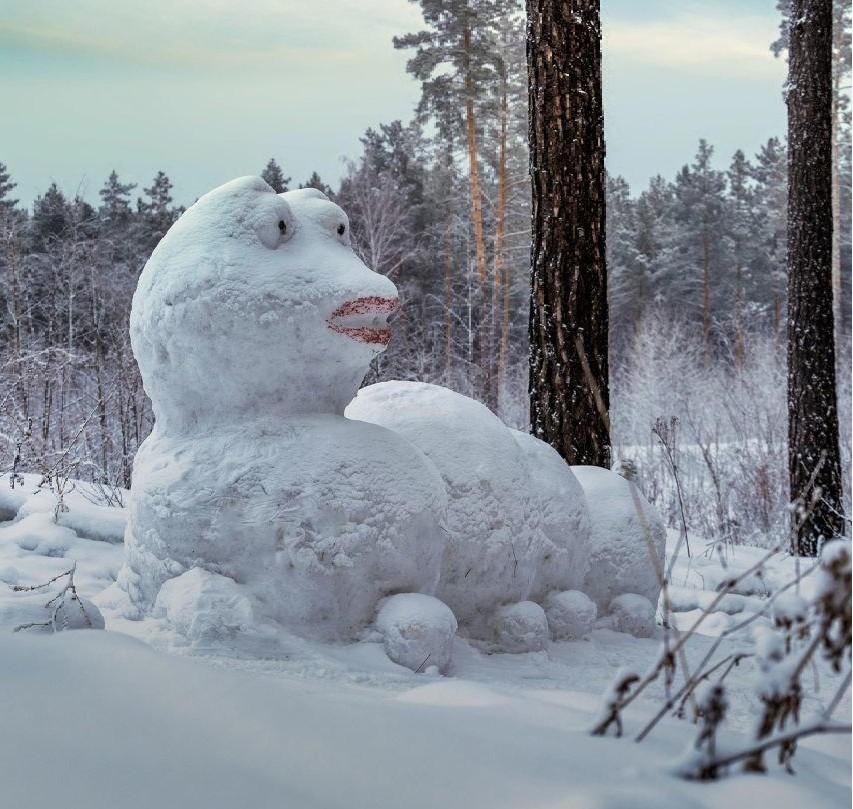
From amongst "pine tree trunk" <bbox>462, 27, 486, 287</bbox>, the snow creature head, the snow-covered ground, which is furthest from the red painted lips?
"pine tree trunk" <bbox>462, 27, 486, 287</bbox>

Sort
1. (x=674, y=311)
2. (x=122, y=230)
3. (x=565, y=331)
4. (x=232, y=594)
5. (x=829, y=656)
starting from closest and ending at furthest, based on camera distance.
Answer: (x=829, y=656)
(x=232, y=594)
(x=565, y=331)
(x=122, y=230)
(x=674, y=311)

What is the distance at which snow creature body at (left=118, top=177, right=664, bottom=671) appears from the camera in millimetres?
2555

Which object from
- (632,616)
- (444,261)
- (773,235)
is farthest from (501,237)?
(773,235)

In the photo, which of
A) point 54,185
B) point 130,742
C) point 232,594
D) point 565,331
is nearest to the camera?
point 130,742

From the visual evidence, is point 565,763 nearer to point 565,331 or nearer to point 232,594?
point 232,594

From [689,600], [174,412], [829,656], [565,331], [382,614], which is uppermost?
[565,331]

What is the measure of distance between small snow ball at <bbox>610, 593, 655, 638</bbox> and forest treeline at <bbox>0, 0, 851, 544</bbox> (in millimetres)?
4153

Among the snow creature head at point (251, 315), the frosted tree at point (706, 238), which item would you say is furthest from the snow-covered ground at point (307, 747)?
the frosted tree at point (706, 238)

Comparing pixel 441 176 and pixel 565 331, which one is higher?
pixel 441 176

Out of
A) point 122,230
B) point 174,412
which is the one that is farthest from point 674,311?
point 174,412

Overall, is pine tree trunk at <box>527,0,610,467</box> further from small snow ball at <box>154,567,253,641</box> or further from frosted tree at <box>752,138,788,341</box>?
frosted tree at <box>752,138,788,341</box>

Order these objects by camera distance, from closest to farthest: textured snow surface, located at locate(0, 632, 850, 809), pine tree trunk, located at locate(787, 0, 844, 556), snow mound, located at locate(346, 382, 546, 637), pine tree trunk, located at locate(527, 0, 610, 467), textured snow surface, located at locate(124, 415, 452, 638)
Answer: textured snow surface, located at locate(0, 632, 850, 809) < textured snow surface, located at locate(124, 415, 452, 638) < snow mound, located at locate(346, 382, 546, 637) < pine tree trunk, located at locate(527, 0, 610, 467) < pine tree trunk, located at locate(787, 0, 844, 556)

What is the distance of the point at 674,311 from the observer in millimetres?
29359

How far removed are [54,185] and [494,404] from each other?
13991mm
